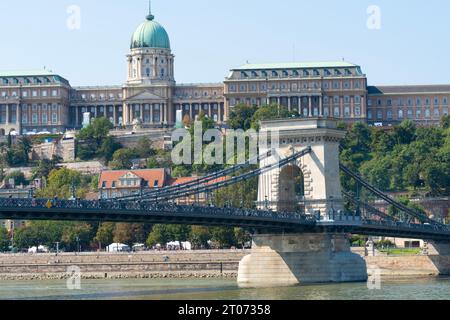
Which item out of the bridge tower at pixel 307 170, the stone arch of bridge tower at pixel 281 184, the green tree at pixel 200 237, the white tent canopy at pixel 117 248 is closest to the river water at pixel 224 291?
the stone arch of bridge tower at pixel 281 184

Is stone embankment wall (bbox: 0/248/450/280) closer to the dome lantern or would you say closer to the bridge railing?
the bridge railing

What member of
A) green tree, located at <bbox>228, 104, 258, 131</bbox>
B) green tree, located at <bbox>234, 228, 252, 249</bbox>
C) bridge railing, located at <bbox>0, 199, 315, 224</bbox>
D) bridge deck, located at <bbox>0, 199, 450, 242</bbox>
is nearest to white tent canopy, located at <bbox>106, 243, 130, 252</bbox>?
green tree, located at <bbox>234, 228, 252, 249</bbox>

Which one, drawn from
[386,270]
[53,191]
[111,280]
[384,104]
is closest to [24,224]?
[53,191]

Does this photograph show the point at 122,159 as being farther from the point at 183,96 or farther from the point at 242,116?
the point at 183,96

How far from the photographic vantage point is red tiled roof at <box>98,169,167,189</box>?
5753 inches

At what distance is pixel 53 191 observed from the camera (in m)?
142

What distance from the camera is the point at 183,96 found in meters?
191

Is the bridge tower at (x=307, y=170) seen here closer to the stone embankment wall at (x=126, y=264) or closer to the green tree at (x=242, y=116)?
the stone embankment wall at (x=126, y=264)

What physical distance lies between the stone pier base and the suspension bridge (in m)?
0.05

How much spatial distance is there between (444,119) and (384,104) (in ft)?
42.8

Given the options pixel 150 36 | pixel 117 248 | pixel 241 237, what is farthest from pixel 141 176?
pixel 150 36
